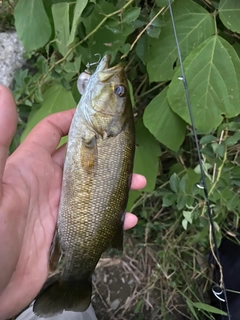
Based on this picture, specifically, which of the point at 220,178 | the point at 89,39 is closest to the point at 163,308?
the point at 220,178

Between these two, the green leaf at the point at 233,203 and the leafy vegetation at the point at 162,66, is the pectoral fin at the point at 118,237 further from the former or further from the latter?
the green leaf at the point at 233,203

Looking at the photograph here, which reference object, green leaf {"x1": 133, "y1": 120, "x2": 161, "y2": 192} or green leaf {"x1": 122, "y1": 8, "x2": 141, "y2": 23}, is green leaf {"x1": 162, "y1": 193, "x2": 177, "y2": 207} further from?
green leaf {"x1": 122, "y1": 8, "x2": 141, "y2": 23}

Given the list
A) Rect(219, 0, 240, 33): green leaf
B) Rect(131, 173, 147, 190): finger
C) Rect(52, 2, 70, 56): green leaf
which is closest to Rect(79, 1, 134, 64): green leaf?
Rect(52, 2, 70, 56): green leaf

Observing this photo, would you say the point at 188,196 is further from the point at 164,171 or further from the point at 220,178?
the point at 164,171

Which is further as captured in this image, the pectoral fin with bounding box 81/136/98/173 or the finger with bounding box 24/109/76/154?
the finger with bounding box 24/109/76/154

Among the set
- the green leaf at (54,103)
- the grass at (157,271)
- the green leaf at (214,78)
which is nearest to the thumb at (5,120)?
the green leaf at (54,103)

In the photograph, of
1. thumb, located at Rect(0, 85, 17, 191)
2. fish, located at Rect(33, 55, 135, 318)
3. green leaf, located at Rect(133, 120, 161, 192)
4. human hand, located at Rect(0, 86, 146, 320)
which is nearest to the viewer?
thumb, located at Rect(0, 85, 17, 191)

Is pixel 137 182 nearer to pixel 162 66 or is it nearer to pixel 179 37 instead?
pixel 162 66
